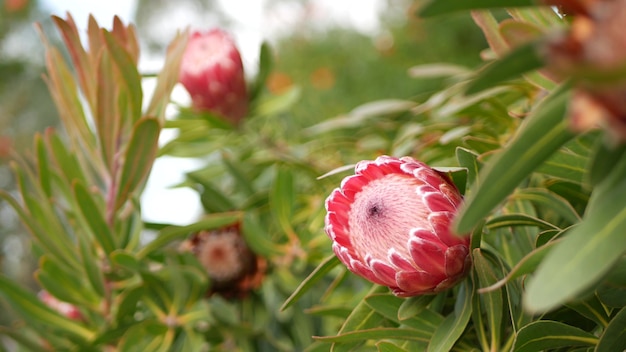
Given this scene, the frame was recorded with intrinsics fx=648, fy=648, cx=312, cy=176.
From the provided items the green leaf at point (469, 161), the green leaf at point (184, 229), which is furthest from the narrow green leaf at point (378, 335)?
the green leaf at point (184, 229)

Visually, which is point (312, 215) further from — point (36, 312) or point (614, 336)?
point (614, 336)

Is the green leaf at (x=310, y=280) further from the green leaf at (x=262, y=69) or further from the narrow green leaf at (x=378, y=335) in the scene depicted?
the green leaf at (x=262, y=69)

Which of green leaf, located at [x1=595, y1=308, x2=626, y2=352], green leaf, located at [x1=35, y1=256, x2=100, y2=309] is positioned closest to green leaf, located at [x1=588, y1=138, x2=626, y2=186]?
green leaf, located at [x1=595, y1=308, x2=626, y2=352]

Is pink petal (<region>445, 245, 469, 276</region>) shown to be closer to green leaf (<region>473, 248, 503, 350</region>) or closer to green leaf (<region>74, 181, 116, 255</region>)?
green leaf (<region>473, 248, 503, 350</region>)

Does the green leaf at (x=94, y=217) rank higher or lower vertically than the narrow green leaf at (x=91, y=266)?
higher

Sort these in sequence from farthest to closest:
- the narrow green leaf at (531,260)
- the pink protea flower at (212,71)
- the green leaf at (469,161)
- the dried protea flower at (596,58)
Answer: the pink protea flower at (212,71) < the green leaf at (469,161) < the narrow green leaf at (531,260) < the dried protea flower at (596,58)

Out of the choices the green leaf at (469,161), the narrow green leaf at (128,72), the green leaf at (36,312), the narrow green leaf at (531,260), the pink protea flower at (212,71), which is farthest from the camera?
the pink protea flower at (212,71)
